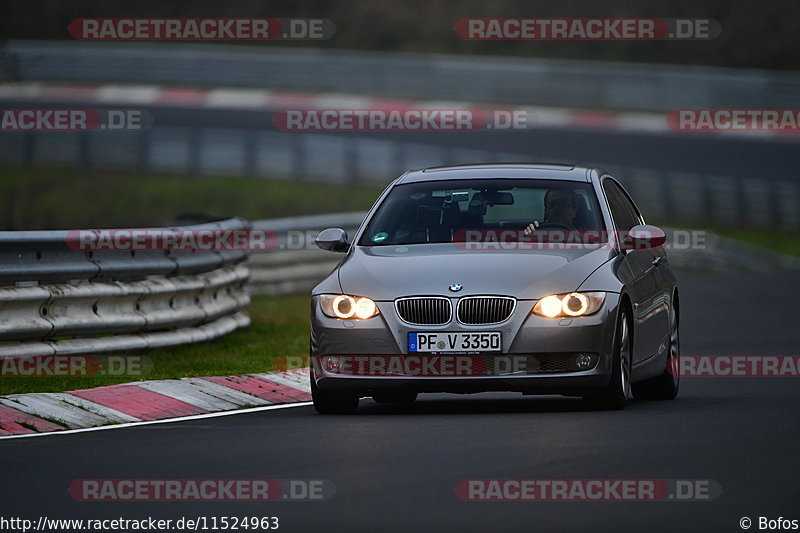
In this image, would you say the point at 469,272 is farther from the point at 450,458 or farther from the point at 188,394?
the point at 450,458

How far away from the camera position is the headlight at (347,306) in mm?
11422

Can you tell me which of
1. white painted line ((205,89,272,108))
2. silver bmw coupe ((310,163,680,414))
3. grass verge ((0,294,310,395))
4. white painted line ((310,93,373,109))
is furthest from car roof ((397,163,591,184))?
white painted line ((205,89,272,108))

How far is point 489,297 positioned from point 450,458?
214cm

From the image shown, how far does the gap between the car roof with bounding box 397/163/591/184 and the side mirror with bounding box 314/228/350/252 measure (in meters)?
0.66

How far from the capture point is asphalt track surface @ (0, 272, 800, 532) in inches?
301

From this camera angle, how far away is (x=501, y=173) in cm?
1271

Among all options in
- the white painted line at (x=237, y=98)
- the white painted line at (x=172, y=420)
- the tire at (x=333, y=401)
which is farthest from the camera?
the white painted line at (x=237, y=98)

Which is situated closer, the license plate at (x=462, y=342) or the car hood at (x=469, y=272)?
the license plate at (x=462, y=342)

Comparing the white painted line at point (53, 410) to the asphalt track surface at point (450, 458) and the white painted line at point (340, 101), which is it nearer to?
the asphalt track surface at point (450, 458)

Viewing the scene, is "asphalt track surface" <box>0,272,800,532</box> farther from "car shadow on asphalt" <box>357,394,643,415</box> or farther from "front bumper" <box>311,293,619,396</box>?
"front bumper" <box>311,293,619,396</box>

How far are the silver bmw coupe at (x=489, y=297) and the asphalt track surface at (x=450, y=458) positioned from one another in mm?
254

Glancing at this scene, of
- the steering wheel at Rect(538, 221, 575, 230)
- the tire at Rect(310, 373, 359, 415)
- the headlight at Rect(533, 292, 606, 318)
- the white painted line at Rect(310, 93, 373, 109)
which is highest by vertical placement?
the white painted line at Rect(310, 93, 373, 109)

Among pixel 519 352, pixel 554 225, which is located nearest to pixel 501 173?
pixel 554 225

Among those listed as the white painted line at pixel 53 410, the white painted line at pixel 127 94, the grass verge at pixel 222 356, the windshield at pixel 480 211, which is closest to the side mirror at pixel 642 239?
the windshield at pixel 480 211
